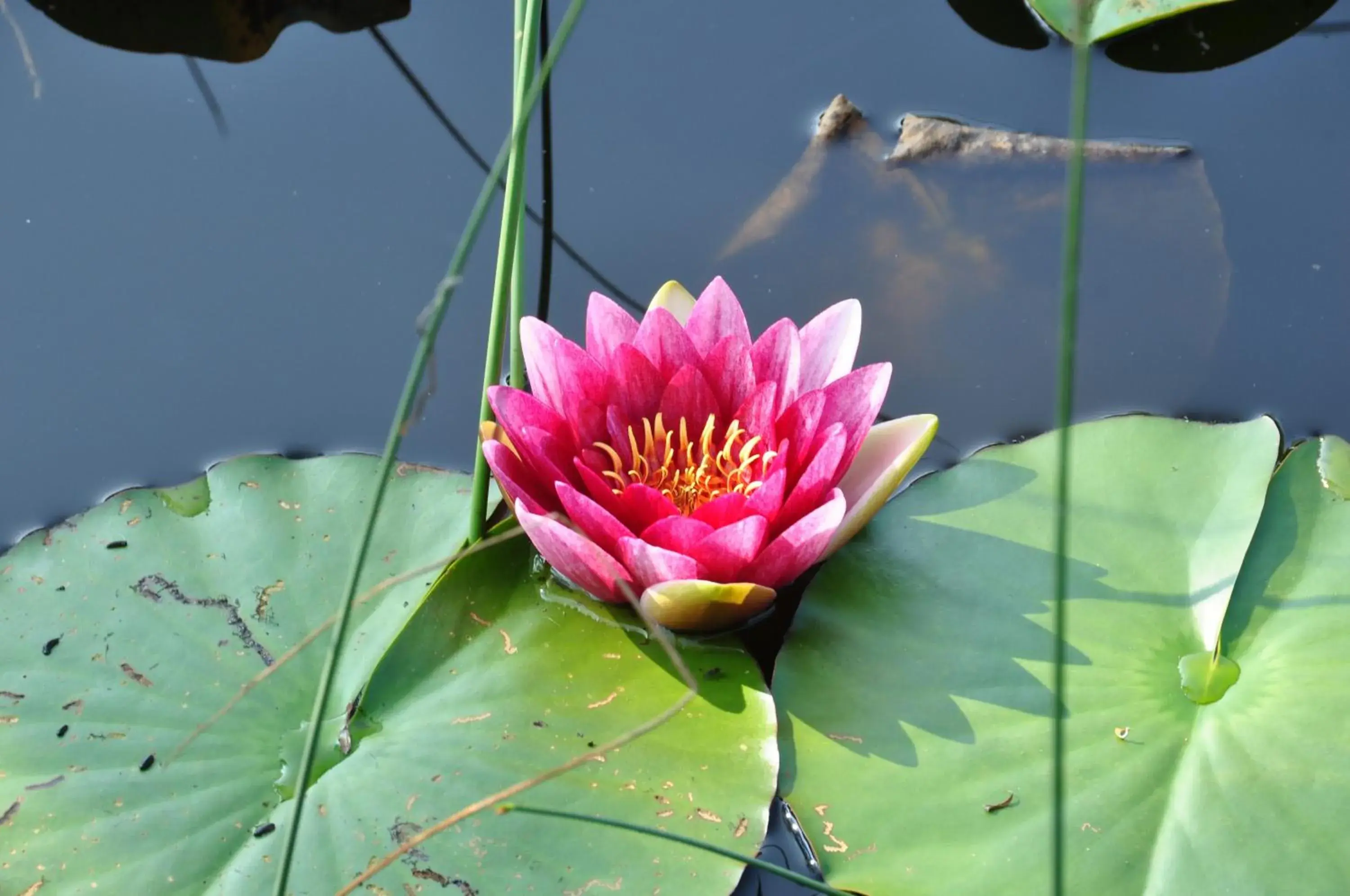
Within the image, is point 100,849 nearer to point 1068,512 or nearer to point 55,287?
point 55,287

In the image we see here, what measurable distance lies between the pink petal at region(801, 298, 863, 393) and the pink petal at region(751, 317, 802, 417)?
1.4 inches

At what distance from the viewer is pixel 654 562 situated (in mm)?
1334

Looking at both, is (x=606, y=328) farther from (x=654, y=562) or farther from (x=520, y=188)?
(x=654, y=562)

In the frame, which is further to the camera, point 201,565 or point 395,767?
point 201,565

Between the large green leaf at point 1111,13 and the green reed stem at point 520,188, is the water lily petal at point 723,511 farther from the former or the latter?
the large green leaf at point 1111,13

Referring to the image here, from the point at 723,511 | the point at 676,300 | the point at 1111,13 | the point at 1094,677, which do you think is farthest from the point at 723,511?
the point at 1111,13

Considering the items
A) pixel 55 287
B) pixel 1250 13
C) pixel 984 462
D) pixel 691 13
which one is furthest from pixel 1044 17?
pixel 55 287

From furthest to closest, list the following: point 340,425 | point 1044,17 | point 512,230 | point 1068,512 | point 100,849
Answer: point 1044,17 < point 340,425 < point 1068,512 < point 512,230 < point 100,849

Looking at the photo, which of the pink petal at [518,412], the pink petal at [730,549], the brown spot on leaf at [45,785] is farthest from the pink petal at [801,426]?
the brown spot on leaf at [45,785]

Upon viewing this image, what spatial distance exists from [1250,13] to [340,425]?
6.92ft

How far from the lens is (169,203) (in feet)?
7.01

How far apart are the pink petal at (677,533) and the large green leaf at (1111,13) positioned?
1.51 meters

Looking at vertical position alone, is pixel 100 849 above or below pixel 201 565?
below

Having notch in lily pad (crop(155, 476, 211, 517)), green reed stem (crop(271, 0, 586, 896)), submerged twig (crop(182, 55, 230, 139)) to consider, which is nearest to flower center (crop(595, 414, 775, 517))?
green reed stem (crop(271, 0, 586, 896))
